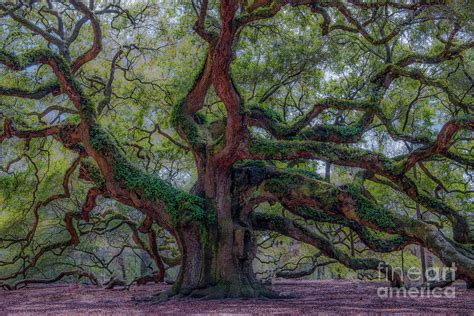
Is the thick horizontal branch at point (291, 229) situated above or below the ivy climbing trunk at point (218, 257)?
above

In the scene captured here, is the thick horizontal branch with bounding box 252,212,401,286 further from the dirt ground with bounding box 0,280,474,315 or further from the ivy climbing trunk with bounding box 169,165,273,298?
the dirt ground with bounding box 0,280,474,315

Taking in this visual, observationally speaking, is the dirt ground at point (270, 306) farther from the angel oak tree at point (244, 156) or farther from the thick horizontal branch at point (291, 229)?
the thick horizontal branch at point (291, 229)

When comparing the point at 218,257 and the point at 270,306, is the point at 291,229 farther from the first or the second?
the point at 270,306

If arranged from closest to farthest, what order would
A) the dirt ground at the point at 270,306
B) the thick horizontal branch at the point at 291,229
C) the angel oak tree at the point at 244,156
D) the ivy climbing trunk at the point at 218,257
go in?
the dirt ground at the point at 270,306 → the angel oak tree at the point at 244,156 → the ivy climbing trunk at the point at 218,257 → the thick horizontal branch at the point at 291,229

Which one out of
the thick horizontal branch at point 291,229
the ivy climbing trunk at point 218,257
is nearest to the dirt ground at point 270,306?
the ivy climbing trunk at point 218,257

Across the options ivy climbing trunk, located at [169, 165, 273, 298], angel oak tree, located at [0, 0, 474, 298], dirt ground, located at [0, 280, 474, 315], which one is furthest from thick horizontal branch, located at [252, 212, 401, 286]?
dirt ground, located at [0, 280, 474, 315]

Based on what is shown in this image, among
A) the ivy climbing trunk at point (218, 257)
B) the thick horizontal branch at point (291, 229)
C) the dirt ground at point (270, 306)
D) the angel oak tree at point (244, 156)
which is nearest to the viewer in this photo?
the dirt ground at point (270, 306)

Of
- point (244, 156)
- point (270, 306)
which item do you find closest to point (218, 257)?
point (244, 156)

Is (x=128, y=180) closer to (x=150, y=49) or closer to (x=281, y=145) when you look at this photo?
(x=281, y=145)

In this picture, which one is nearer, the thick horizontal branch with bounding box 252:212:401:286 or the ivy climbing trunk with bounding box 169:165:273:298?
the ivy climbing trunk with bounding box 169:165:273:298

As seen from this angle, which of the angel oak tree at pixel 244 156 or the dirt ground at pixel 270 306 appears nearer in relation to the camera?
the dirt ground at pixel 270 306

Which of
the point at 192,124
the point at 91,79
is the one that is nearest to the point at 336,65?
the point at 192,124

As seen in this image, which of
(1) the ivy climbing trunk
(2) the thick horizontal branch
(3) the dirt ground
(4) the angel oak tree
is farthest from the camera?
(2) the thick horizontal branch

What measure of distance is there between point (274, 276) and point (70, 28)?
9180mm
